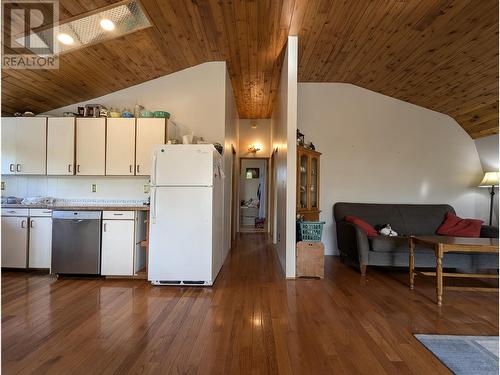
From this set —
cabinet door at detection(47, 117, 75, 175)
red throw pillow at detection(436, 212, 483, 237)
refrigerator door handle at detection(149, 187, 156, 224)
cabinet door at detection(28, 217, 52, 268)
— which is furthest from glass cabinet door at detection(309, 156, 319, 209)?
cabinet door at detection(28, 217, 52, 268)

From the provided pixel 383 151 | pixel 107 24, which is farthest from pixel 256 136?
pixel 107 24

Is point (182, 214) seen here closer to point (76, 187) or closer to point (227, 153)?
point (227, 153)

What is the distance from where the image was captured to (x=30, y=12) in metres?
2.92

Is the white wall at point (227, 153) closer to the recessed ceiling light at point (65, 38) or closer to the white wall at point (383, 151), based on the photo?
the white wall at point (383, 151)

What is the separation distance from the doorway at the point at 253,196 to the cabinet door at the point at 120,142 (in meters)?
4.14

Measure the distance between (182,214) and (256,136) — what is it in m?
4.61

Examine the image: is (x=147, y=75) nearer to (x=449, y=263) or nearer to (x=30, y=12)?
(x=30, y=12)

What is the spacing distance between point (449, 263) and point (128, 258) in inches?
160

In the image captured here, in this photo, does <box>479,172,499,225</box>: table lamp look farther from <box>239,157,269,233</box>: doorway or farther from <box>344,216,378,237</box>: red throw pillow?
<box>239,157,269,233</box>: doorway

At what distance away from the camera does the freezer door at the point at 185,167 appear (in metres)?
3.46

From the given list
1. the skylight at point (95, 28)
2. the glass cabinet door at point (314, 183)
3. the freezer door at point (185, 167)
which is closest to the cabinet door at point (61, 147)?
the skylight at point (95, 28)

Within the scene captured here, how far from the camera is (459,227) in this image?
452 cm

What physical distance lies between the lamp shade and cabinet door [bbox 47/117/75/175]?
6.29 meters

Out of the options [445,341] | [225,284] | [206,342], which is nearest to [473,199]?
[445,341]
